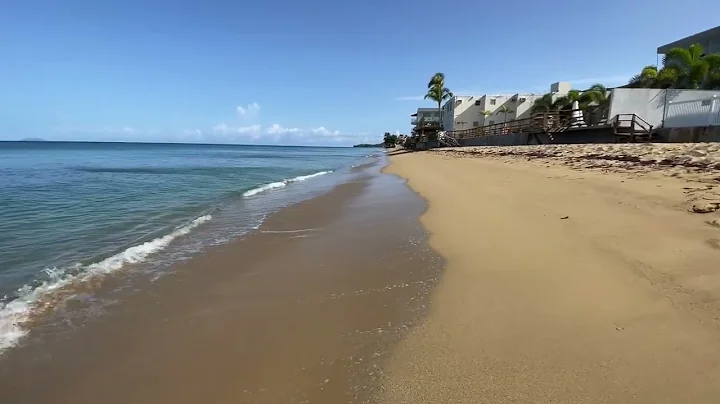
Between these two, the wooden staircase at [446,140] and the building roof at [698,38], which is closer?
the building roof at [698,38]

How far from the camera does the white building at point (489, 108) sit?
2422 inches

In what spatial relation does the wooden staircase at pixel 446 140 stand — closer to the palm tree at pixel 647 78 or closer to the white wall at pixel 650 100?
the palm tree at pixel 647 78

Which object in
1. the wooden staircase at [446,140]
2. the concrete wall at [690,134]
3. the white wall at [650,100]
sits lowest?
the concrete wall at [690,134]

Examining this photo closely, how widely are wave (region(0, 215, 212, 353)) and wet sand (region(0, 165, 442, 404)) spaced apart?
311 millimetres

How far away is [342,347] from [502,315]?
5.01ft

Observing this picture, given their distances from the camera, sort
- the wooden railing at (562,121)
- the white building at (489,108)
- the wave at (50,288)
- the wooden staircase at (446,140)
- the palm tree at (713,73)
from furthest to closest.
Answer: the white building at (489,108)
the wooden staircase at (446,140)
the palm tree at (713,73)
the wooden railing at (562,121)
the wave at (50,288)

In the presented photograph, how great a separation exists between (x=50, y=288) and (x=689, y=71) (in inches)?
1661

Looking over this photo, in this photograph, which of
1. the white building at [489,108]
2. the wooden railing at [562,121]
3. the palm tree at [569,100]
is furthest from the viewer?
the white building at [489,108]

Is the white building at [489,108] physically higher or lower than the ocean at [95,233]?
higher

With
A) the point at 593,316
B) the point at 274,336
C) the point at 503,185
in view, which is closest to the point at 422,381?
the point at 274,336

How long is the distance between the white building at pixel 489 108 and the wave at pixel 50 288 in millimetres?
63103

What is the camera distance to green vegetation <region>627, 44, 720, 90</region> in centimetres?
2955

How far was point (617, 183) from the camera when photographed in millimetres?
8438

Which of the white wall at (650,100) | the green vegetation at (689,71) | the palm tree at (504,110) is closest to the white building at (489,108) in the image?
the palm tree at (504,110)
